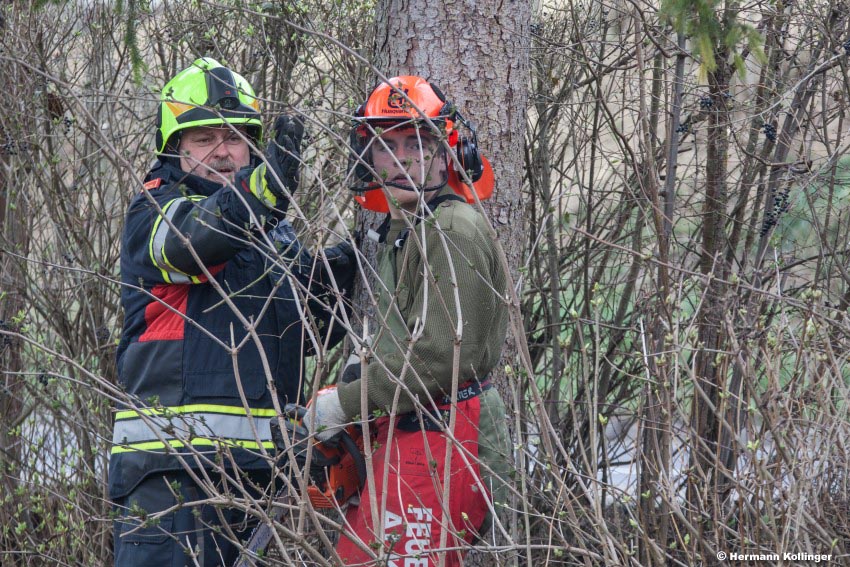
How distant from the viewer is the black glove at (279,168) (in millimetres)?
3146

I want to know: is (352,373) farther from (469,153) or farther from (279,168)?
(469,153)

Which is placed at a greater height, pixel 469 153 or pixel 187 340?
pixel 469 153

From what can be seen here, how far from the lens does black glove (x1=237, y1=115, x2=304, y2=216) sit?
3146mm

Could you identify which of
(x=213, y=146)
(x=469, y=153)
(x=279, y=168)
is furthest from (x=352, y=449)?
(x=213, y=146)

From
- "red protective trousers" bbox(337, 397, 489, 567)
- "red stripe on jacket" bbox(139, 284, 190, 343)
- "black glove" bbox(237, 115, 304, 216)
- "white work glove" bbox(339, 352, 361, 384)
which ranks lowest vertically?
"red protective trousers" bbox(337, 397, 489, 567)

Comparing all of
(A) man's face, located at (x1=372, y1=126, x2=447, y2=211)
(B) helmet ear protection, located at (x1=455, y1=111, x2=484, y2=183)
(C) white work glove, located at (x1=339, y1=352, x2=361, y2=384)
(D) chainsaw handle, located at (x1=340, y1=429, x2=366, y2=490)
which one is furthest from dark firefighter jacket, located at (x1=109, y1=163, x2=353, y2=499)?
(B) helmet ear protection, located at (x1=455, y1=111, x2=484, y2=183)

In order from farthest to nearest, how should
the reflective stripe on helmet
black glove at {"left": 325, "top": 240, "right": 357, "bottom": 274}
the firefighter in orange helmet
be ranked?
1. black glove at {"left": 325, "top": 240, "right": 357, "bottom": 274}
2. the reflective stripe on helmet
3. the firefighter in orange helmet

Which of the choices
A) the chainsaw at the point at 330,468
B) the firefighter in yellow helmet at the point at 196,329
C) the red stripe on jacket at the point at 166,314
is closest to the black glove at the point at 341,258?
the firefighter in yellow helmet at the point at 196,329

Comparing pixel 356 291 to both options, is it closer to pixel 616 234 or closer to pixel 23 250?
pixel 616 234

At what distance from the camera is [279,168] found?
3189 mm

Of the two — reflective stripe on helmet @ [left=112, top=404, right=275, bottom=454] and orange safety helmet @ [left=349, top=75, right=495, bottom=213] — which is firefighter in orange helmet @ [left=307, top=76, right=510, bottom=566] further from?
reflective stripe on helmet @ [left=112, top=404, right=275, bottom=454]

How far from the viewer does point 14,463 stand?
507 centimetres

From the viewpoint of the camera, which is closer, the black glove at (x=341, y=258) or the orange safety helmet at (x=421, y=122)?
the orange safety helmet at (x=421, y=122)

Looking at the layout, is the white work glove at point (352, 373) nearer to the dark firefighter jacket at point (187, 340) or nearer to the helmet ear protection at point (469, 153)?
the dark firefighter jacket at point (187, 340)
